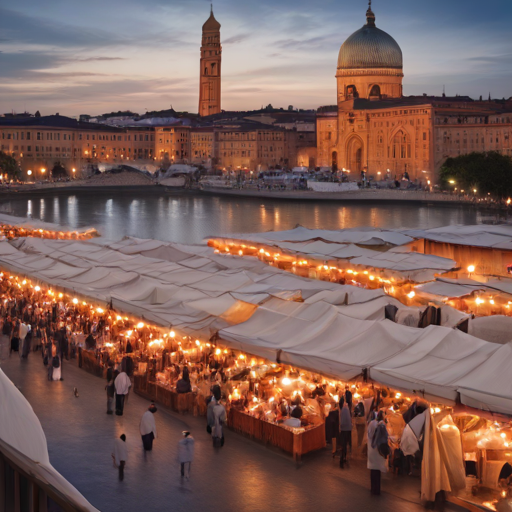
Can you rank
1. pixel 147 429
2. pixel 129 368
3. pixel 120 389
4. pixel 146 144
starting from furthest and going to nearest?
pixel 146 144 → pixel 129 368 → pixel 120 389 → pixel 147 429

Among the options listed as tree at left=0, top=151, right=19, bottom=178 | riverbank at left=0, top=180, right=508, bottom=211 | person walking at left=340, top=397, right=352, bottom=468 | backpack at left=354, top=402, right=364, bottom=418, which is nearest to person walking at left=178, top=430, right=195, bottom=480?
person walking at left=340, top=397, right=352, bottom=468

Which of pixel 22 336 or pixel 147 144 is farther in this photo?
pixel 147 144

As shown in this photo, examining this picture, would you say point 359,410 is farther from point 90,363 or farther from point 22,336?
point 22,336

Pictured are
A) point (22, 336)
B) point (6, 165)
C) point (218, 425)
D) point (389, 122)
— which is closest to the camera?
point (218, 425)

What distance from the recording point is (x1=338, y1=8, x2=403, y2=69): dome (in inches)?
2542

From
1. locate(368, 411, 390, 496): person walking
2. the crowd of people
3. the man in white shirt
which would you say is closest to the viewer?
locate(368, 411, 390, 496): person walking

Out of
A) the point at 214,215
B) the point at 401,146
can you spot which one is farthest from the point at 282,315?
the point at 401,146

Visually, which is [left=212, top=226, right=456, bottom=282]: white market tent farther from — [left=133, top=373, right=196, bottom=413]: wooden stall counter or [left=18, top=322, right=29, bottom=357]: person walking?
[left=18, top=322, right=29, bottom=357]: person walking

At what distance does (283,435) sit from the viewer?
5883 millimetres

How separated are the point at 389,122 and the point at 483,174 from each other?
65.8 ft

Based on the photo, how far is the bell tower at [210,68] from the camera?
91.6 m

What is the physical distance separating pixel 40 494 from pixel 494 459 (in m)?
4.39

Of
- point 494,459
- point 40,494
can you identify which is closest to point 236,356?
point 494,459

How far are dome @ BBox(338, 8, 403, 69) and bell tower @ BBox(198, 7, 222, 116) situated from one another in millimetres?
29221
